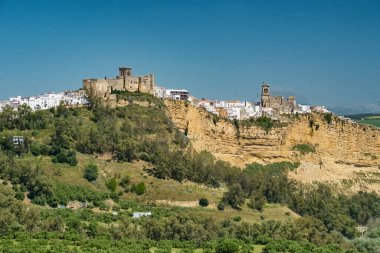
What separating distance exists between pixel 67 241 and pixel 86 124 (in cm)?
2765

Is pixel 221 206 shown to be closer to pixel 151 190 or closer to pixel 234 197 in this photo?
pixel 234 197

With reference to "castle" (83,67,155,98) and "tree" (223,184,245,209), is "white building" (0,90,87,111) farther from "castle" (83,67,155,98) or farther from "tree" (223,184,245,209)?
"tree" (223,184,245,209)

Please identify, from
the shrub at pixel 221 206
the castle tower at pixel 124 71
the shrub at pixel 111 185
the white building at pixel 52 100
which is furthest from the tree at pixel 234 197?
the castle tower at pixel 124 71

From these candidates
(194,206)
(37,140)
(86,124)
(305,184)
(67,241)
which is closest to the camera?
(67,241)

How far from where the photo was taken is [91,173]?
53469mm

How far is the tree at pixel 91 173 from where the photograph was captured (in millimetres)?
53312

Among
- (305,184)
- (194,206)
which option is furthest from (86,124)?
(305,184)

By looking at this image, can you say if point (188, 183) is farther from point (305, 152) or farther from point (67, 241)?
point (67, 241)

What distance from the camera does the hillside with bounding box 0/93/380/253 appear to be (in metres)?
38.2

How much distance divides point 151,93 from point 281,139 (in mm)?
14226

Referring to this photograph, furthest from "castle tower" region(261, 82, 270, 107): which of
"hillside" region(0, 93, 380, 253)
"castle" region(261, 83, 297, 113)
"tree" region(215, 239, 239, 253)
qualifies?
"tree" region(215, 239, 239, 253)

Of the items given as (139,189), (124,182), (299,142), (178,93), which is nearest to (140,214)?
(139,189)

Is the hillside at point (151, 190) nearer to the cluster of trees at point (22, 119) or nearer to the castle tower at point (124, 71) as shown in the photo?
the cluster of trees at point (22, 119)

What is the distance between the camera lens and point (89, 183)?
52.8 metres
